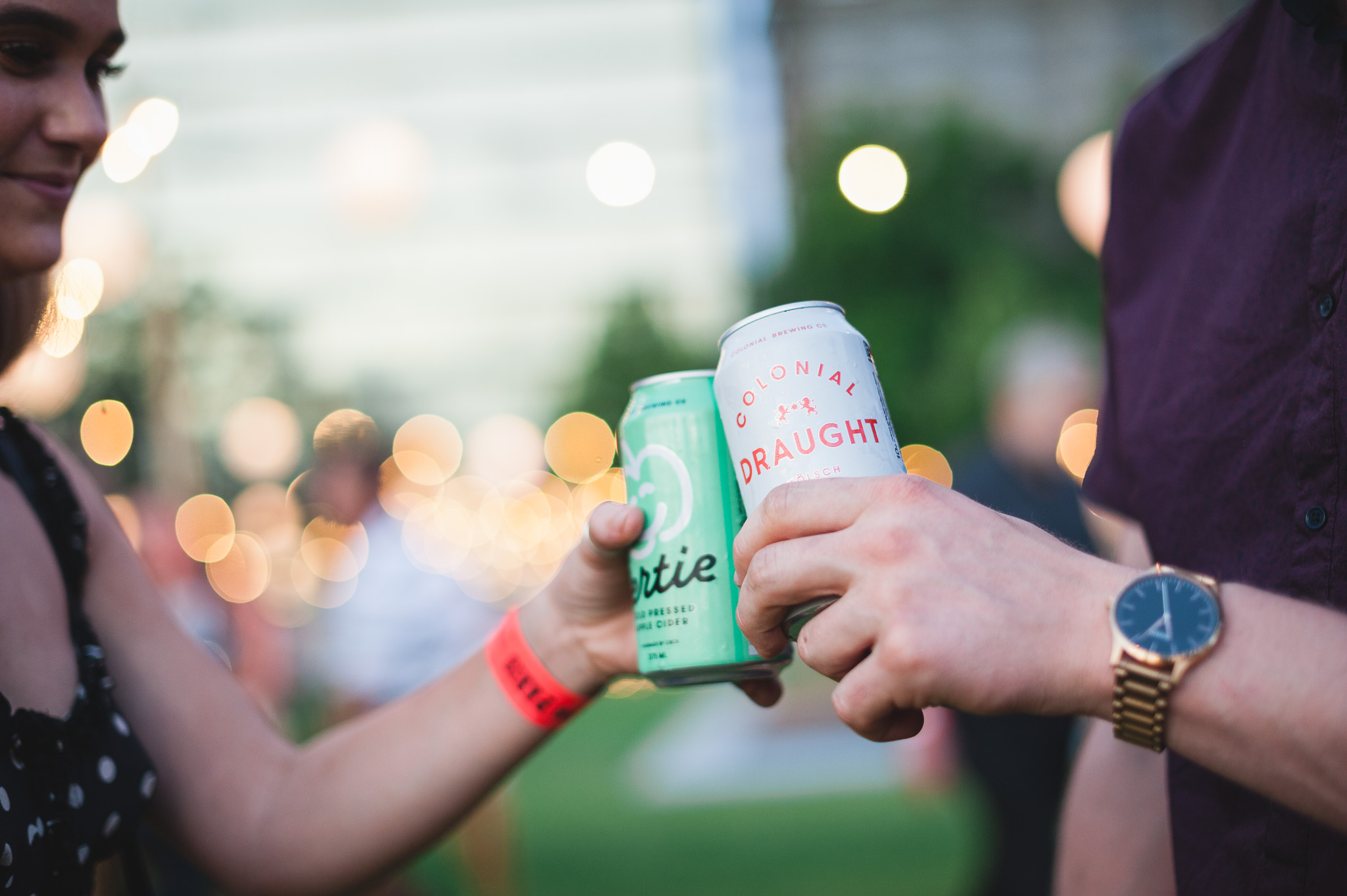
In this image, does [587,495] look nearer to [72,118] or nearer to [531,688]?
[531,688]

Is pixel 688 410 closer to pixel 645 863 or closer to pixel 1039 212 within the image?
pixel 645 863

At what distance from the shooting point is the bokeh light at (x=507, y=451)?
96.0 feet

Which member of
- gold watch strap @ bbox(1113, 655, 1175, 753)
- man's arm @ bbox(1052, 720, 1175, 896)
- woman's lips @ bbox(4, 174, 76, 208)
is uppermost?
woman's lips @ bbox(4, 174, 76, 208)

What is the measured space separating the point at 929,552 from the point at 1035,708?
6.7 inches

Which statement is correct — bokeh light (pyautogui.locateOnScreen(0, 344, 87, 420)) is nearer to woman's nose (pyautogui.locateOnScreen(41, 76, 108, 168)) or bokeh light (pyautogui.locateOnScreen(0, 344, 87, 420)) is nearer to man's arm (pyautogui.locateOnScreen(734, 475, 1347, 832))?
woman's nose (pyautogui.locateOnScreen(41, 76, 108, 168))

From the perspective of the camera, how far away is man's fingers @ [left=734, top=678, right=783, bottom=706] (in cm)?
141

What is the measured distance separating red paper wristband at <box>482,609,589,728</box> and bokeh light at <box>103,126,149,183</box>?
1.50 m

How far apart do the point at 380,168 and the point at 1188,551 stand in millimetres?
5673

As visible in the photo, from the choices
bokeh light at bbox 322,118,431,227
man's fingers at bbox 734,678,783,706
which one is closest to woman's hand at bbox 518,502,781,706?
man's fingers at bbox 734,678,783,706

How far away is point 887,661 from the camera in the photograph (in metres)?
0.87

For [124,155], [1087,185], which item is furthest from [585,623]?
[1087,185]

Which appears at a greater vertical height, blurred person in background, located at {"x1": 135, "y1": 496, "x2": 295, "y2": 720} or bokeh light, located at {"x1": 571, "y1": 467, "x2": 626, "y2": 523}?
blurred person in background, located at {"x1": 135, "y1": 496, "x2": 295, "y2": 720}

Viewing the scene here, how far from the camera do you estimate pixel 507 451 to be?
29.3 meters

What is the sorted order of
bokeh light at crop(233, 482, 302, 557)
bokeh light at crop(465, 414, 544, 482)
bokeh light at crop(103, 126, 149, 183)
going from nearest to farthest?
bokeh light at crop(103, 126, 149, 183), bokeh light at crop(233, 482, 302, 557), bokeh light at crop(465, 414, 544, 482)
